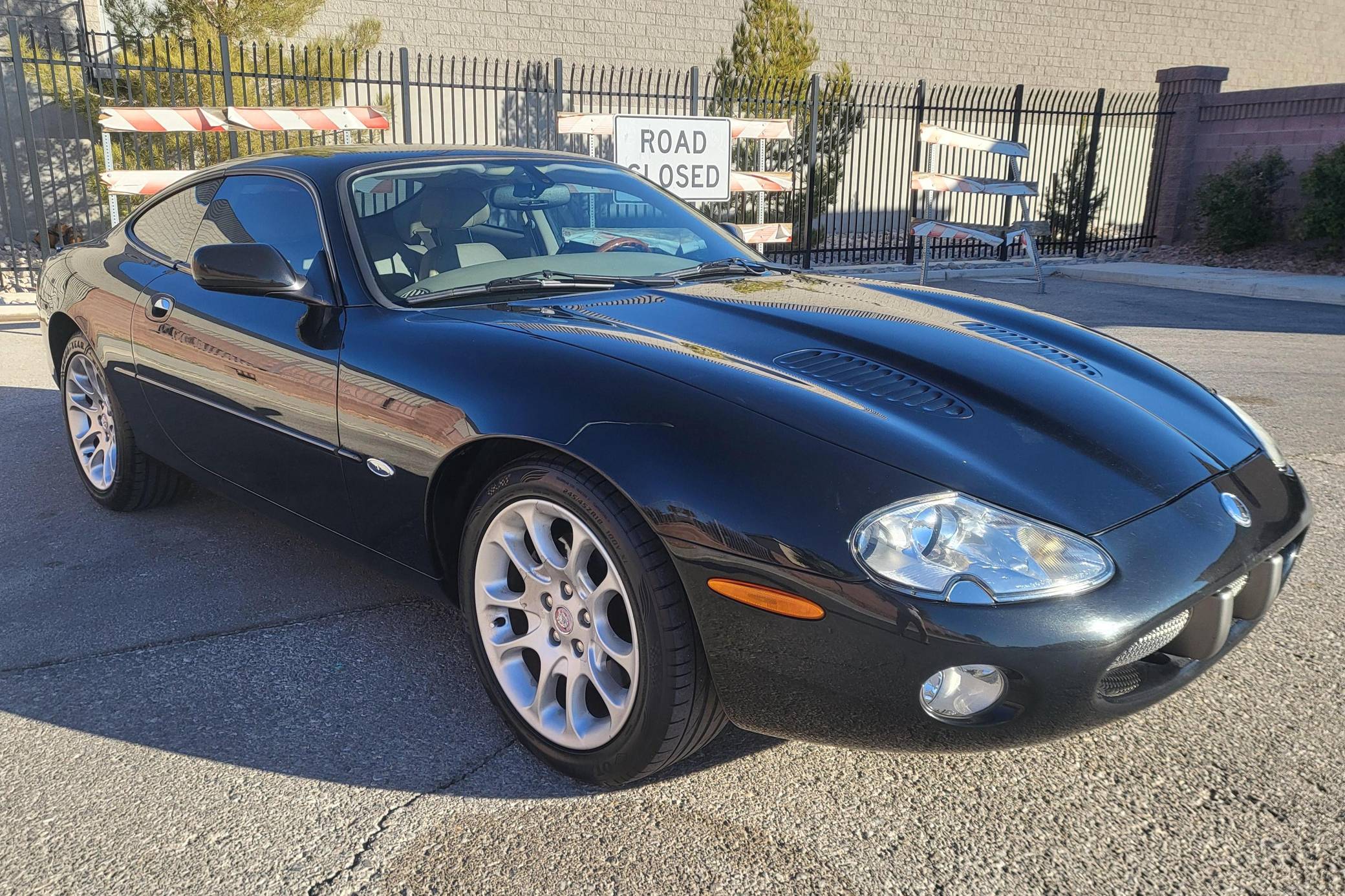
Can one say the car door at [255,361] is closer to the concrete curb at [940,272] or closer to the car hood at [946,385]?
the car hood at [946,385]

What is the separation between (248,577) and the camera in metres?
3.68

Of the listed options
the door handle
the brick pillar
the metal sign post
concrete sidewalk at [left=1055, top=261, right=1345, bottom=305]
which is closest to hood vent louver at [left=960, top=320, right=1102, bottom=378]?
the door handle

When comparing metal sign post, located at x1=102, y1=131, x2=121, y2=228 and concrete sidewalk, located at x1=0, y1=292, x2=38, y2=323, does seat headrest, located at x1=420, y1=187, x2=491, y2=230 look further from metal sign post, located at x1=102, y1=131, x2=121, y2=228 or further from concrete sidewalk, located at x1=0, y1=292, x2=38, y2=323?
concrete sidewalk, located at x1=0, y1=292, x2=38, y2=323

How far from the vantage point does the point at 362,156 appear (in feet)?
11.4

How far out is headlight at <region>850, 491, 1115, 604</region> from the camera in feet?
6.52

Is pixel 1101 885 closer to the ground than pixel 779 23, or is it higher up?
closer to the ground

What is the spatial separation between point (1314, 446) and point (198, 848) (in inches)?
205

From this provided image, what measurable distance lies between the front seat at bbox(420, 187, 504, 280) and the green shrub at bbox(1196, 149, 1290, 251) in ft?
46.1

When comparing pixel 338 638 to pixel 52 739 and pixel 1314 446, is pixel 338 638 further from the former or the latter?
pixel 1314 446

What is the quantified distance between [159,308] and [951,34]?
2325 cm

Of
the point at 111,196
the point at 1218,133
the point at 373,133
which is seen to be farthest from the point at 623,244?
the point at 1218,133

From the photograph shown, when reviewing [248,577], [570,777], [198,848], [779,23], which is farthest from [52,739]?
[779,23]

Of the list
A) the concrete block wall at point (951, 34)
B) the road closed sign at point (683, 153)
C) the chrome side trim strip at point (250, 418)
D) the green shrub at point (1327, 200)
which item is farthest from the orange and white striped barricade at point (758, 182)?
the concrete block wall at point (951, 34)

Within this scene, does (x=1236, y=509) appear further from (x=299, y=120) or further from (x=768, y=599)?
(x=299, y=120)
